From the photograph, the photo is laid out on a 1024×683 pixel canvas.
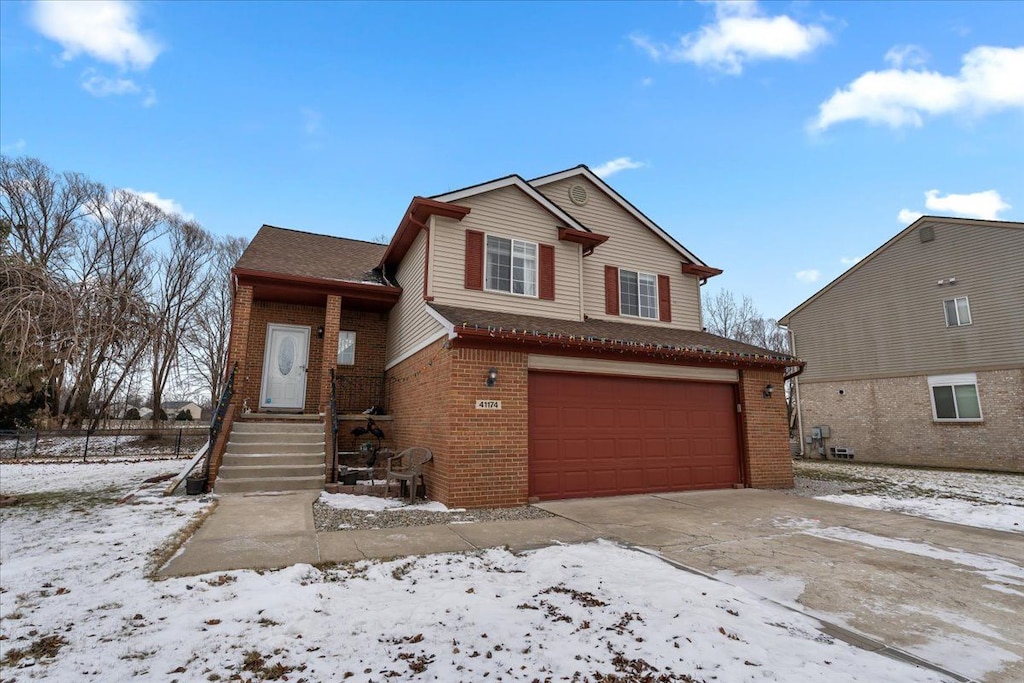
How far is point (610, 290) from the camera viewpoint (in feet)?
39.1

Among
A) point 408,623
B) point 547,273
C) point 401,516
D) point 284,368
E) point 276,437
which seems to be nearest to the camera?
point 408,623

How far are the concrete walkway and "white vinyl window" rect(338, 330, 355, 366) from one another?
5.03 metres

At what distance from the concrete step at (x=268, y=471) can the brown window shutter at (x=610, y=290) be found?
7602 mm

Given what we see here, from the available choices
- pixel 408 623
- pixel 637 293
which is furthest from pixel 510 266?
pixel 408 623

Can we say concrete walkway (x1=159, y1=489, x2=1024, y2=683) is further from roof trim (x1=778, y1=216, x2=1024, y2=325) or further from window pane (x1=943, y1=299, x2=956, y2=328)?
roof trim (x1=778, y1=216, x2=1024, y2=325)

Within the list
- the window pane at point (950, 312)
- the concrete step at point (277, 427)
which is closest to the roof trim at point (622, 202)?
the concrete step at point (277, 427)

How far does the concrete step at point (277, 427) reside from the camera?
9.60 meters

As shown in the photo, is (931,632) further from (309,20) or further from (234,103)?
(234,103)

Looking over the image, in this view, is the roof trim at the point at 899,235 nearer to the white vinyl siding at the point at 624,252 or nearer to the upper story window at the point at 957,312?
the upper story window at the point at 957,312

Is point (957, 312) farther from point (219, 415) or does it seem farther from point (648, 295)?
point (219, 415)

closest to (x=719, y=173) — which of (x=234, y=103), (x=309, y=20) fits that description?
(x=309, y=20)

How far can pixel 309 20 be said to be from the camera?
11234mm

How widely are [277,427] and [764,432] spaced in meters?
10.9

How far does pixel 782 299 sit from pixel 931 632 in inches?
1827
